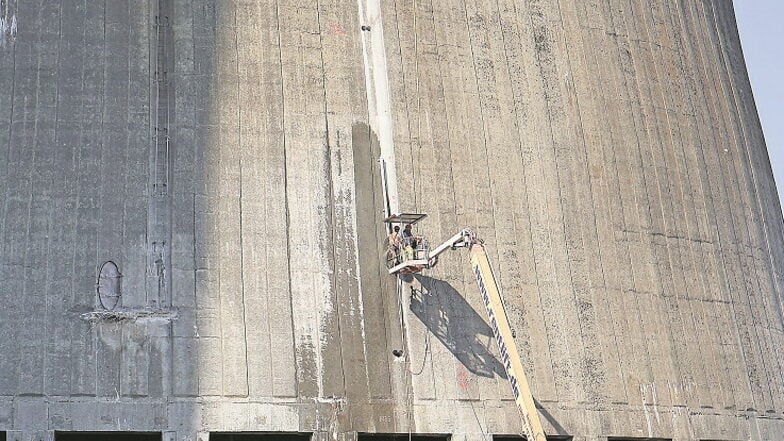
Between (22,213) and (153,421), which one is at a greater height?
(22,213)

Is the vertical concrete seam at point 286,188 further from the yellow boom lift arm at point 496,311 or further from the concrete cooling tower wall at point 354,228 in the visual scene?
the yellow boom lift arm at point 496,311

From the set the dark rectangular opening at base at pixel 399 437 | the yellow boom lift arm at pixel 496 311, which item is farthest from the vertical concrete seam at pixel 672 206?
the dark rectangular opening at base at pixel 399 437

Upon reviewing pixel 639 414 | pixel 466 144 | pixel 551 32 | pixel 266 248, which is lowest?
pixel 639 414

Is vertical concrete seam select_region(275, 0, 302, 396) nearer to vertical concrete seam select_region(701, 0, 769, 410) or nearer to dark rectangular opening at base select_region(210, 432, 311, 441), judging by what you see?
dark rectangular opening at base select_region(210, 432, 311, 441)

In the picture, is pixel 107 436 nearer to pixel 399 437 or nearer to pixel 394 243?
pixel 399 437

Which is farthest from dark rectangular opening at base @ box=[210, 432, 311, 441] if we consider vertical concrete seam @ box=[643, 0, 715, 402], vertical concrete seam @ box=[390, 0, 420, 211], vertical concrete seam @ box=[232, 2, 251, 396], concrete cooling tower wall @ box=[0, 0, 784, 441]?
vertical concrete seam @ box=[643, 0, 715, 402]

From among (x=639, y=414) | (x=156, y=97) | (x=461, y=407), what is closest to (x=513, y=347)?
(x=461, y=407)

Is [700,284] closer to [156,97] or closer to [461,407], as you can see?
[461,407]
